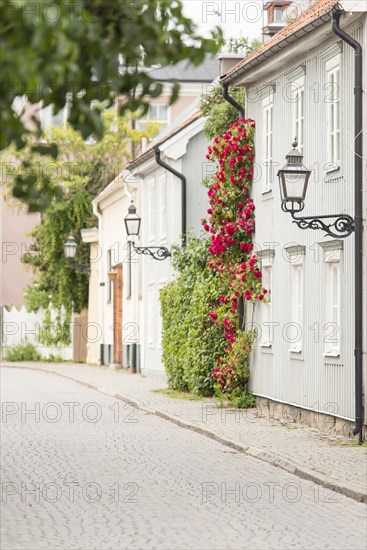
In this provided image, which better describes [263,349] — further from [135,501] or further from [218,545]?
[218,545]

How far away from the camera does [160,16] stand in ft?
19.2

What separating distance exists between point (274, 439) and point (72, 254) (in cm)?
2666

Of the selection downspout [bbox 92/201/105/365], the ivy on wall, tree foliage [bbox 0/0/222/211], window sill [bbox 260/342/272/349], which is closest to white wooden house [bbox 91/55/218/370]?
downspout [bbox 92/201/105/365]

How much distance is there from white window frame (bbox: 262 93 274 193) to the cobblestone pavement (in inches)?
189

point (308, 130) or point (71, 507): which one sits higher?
point (308, 130)

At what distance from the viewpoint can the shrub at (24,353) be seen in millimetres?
51219

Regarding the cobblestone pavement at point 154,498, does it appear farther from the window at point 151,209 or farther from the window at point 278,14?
the window at point 151,209

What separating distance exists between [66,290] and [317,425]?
1170 inches

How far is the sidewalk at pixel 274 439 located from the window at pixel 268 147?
13.0ft

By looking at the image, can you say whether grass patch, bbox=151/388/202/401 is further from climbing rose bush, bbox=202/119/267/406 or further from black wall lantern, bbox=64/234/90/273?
black wall lantern, bbox=64/234/90/273

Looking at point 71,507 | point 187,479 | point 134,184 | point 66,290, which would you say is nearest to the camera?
point 71,507

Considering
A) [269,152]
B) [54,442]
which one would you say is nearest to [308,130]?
[269,152]

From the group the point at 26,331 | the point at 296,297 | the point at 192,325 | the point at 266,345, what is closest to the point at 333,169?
the point at 296,297

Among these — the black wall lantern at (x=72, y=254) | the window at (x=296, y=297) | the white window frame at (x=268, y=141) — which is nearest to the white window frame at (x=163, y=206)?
the black wall lantern at (x=72, y=254)
